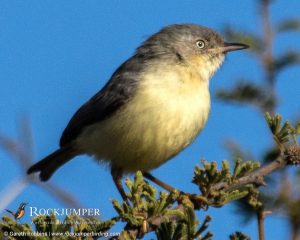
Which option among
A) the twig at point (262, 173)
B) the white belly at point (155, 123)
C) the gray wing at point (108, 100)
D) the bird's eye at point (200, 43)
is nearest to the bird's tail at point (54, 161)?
the gray wing at point (108, 100)

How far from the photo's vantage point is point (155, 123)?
4.96 metres

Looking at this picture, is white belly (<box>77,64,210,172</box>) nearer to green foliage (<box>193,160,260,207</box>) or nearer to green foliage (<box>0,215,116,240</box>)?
green foliage (<box>193,160,260,207</box>)

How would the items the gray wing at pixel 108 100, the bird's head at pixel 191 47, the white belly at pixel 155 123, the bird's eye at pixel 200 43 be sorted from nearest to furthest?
the white belly at pixel 155 123 < the gray wing at pixel 108 100 < the bird's head at pixel 191 47 < the bird's eye at pixel 200 43

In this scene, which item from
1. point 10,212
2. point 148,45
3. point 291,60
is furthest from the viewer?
point 148,45

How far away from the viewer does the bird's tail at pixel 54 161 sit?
20.4 feet

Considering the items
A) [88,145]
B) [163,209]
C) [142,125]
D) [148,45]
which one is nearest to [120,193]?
[88,145]

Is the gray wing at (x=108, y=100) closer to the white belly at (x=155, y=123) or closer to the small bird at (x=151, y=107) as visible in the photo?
the small bird at (x=151, y=107)

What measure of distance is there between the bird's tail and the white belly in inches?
34.9

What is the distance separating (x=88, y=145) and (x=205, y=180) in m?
2.74

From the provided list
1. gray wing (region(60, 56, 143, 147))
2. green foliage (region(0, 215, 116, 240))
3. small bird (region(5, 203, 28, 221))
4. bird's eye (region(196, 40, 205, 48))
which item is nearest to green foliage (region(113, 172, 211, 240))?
green foliage (region(0, 215, 116, 240))

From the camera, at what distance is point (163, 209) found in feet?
9.45

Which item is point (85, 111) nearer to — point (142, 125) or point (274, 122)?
point (142, 125)

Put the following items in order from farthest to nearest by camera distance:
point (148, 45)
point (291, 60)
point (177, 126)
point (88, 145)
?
point (148, 45) → point (88, 145) → point (177, 126) → point (291, 60)

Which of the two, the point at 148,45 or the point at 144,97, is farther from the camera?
the point at 148,45
